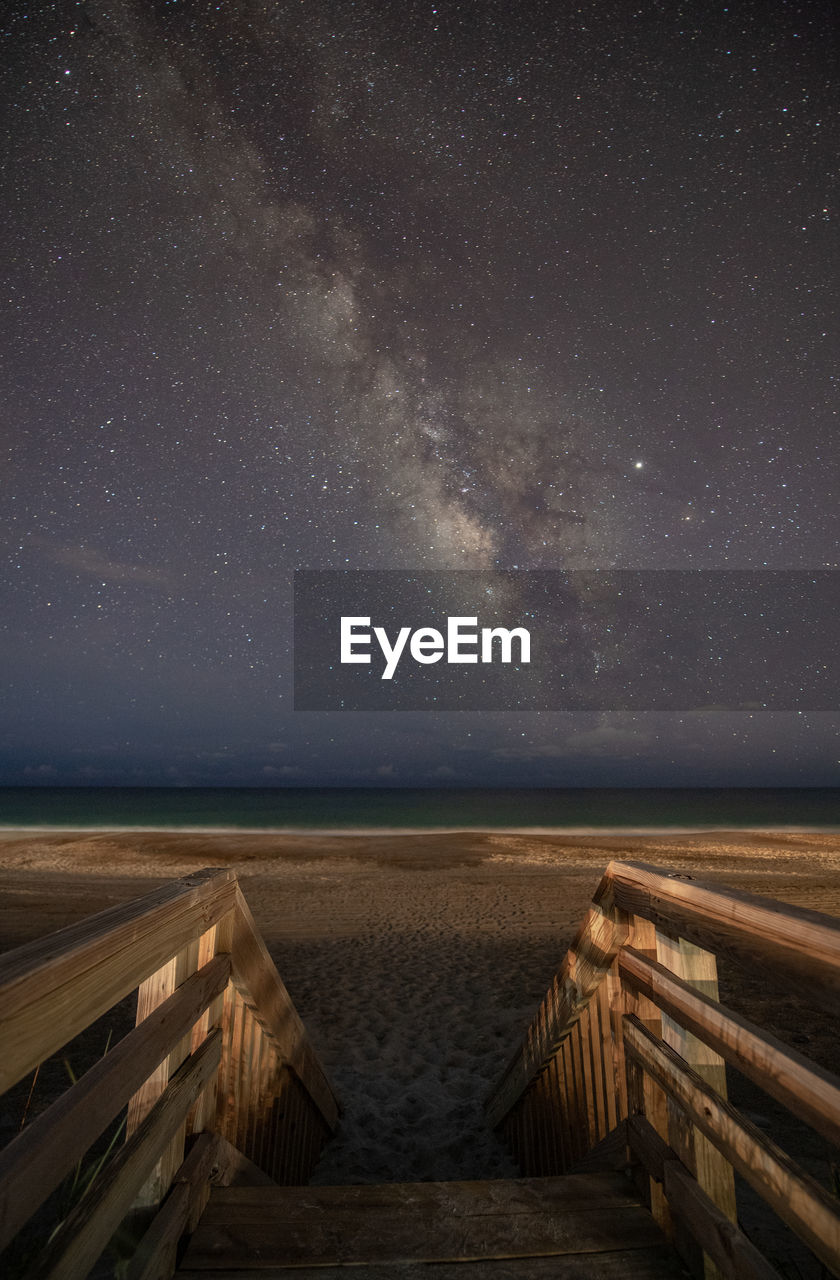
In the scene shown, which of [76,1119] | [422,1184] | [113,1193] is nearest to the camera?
[76,1119]

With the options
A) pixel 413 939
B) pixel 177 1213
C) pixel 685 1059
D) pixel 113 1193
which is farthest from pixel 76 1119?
pixel 413 939

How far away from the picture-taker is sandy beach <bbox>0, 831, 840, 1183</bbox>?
4.39 metres

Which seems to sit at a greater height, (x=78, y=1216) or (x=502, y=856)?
(x=78, y=1216)

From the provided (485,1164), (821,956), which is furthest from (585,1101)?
(821,956)

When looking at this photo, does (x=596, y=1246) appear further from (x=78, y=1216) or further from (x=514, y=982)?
(x=514, y=982)

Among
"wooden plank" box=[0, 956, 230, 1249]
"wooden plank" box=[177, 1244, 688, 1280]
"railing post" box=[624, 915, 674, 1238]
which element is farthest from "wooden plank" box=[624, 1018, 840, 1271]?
"wooden plank" box=[0, 956, 230, 1249]

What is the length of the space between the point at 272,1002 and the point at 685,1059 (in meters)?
1.97

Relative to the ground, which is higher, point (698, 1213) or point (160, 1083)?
point (160, 1083)

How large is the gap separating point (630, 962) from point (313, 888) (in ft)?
40.3

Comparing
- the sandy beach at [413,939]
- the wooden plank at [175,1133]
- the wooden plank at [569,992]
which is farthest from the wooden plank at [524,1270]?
the sandy beach at [413,939]

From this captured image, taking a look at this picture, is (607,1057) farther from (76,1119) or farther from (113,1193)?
(76,1119)

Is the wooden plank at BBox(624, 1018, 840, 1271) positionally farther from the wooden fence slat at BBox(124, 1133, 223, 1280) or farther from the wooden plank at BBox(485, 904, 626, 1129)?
the wooden fence slat at BBox(124, 1133, 223, 1280)

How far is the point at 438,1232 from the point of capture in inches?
90.8

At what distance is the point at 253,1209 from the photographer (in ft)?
7.68
